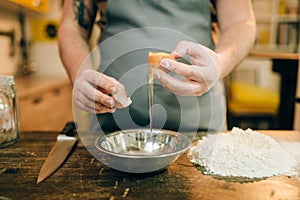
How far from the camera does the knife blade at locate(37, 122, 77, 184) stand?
0.57 m

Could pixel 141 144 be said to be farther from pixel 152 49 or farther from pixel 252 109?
pixel 252 109

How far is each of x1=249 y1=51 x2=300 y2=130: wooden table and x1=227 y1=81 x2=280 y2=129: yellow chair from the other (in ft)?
1.67

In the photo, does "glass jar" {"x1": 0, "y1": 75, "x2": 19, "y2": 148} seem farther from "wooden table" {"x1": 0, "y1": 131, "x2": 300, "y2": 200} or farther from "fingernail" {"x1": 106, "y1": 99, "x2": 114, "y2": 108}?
"fingernail" {"x1": 106, "y1": 99, "x2": 114, "y2": 108}

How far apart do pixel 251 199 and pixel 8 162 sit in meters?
0.44

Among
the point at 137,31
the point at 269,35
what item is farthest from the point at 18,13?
the point at 269,35

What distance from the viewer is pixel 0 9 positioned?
2197 millimetres

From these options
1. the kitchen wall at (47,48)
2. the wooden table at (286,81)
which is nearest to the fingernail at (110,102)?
the wooden table at (286,81)

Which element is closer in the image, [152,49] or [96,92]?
[96,92]

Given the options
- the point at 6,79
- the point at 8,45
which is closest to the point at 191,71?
the point at 6,79

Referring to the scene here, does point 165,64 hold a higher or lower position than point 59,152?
higher

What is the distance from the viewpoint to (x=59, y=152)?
67 centimetres

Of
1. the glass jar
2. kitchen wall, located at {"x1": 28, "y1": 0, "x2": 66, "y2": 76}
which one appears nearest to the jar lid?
the glass jar

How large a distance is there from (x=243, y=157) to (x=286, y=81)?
1.77 metres

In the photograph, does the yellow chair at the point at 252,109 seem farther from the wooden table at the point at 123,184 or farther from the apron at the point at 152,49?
the wooden table at the point at 123,184
